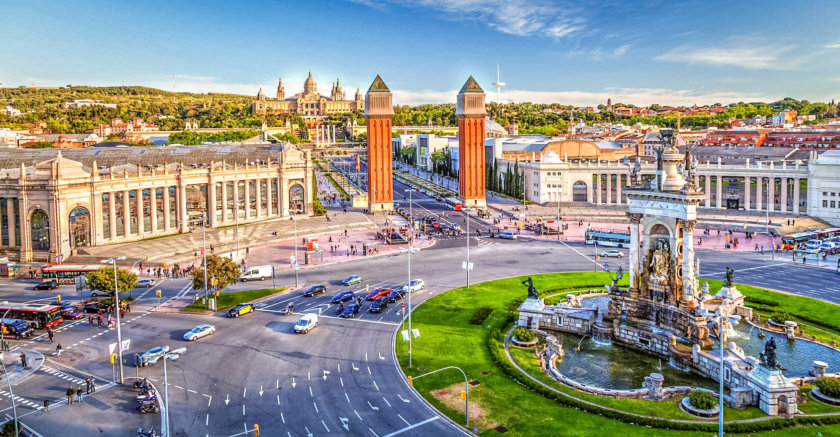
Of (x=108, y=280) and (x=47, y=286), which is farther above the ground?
(x=108, y=280)

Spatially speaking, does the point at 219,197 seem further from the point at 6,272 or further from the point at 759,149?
the point at 759,149

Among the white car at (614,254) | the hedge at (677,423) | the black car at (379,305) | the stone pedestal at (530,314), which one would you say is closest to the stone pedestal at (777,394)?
the hedge at (677,423)

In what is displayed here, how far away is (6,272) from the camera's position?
6975cm

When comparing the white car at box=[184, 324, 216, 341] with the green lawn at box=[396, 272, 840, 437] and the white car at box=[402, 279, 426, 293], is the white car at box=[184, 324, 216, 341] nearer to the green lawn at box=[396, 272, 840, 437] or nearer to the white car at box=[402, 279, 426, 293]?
the green lawn at box=[396, 272, 840, 437]

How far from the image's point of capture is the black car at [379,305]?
2110 inches

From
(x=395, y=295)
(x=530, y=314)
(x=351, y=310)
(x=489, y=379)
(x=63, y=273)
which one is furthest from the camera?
(x=63, y=273)

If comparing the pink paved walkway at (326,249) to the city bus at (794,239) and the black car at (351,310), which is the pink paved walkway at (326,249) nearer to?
the black car at (351,310)

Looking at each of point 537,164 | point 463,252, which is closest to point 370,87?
point 537,164

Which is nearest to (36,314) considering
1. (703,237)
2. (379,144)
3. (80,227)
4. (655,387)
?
(80,227)

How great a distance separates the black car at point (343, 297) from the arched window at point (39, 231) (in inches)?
1710

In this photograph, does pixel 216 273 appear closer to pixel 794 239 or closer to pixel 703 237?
pixel 703 237

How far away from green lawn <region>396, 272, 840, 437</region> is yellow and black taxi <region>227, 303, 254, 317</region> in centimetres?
1514

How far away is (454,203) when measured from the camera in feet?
421

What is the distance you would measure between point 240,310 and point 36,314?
16618 mm
